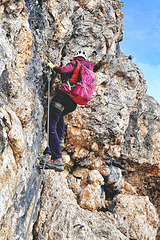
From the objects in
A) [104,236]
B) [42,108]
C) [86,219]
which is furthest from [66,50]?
[104,236]

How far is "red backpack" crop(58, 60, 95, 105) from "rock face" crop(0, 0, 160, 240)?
0.93 meters

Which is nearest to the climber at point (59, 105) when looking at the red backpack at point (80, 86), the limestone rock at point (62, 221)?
the red backpack at point (80, 86)

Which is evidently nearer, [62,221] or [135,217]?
[62,221]

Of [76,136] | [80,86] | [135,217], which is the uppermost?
[80,86]

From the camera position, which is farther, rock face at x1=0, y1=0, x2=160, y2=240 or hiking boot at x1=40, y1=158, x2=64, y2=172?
hiking boot at x1=40, y1=158, x2=64, y2=172

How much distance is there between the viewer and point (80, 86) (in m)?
5.79

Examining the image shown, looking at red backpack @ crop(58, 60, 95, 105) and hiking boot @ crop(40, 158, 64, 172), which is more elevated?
red backpack @ crop(58, 60, 95, 105)

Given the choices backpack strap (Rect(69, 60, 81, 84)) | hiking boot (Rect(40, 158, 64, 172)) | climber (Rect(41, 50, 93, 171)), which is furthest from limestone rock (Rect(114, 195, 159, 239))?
backpack strap (Rect(69, 60, 81, 84))

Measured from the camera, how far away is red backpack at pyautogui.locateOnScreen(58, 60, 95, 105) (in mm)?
5805

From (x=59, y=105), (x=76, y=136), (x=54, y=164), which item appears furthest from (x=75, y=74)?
(x=76, y=136)

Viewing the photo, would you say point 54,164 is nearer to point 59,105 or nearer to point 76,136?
point 59,105

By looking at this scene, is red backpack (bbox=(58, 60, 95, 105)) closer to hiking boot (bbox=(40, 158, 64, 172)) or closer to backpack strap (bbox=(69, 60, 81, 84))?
backpack strap (bbox=(69, 60, 81, 84))

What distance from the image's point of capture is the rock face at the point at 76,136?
4023 millimetres

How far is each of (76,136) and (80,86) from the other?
9.88 ft
